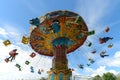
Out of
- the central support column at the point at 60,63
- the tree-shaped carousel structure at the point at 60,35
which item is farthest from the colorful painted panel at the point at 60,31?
the central support column at the point at 60,63

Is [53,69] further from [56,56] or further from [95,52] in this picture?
[95,52]

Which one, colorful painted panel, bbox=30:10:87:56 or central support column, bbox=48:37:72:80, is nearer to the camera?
central support column, bbox=48:37:72:80

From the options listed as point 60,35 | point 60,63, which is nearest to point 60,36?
point 60,35

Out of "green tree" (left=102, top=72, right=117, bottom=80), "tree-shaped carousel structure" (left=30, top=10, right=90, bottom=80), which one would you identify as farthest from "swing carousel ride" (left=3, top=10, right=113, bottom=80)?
"green tree" (left=102, top=72, right=117, bottom=80)

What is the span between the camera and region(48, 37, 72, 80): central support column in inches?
1133

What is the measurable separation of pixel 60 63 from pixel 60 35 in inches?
149

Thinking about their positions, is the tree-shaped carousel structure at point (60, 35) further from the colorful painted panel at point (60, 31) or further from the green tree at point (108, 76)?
the green tree at point (108, 76)

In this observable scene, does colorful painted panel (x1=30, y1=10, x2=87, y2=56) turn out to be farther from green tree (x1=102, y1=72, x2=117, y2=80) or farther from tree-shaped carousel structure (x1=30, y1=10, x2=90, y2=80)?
green tree (x1=102, y1=72, x2=117, y2=80)

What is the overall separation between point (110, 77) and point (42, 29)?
31.1 metres

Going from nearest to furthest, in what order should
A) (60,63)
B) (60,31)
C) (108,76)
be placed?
(60,63) < (60,31) < (108,76)

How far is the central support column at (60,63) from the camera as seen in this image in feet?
94.4

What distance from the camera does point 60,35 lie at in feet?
99.9

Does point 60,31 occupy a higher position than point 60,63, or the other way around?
point 60,31

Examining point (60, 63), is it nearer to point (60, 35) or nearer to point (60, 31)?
point (60, 35)
